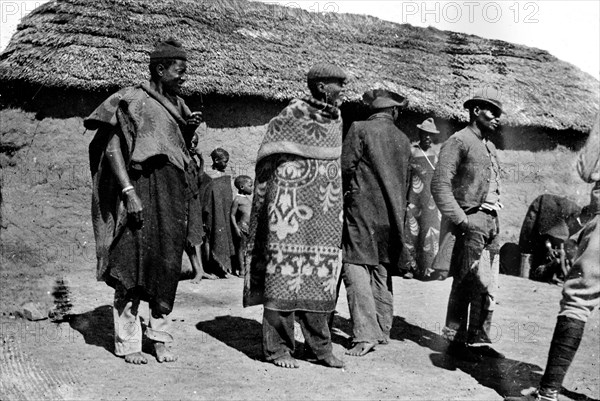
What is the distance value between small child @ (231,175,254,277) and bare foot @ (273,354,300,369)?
4.27 m

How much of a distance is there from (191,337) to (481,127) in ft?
8.67

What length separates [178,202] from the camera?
5.68 meters

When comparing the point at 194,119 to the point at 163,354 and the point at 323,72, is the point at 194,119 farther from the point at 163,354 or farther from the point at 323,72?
the point at 163,354

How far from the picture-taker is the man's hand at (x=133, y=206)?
17.8 feet

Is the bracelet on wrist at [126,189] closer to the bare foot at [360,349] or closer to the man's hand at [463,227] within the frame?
the bare foot at [360,349]

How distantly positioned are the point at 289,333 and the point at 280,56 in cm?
638

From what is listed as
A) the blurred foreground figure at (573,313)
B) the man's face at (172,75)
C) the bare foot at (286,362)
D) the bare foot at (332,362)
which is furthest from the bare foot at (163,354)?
the blurred foreground figure at (573,313)

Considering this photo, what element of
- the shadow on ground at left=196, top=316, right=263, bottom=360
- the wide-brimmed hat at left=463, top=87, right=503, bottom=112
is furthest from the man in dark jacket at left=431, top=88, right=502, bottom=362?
the shadow on ground at left=196, top=316, right=263, bottom=360

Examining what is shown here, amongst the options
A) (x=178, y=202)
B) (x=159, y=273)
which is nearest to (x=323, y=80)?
(x=178, y=202)

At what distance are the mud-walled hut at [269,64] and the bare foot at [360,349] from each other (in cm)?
503

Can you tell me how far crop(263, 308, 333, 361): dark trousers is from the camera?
5645 mm

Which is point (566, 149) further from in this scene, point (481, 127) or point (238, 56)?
point (481, 127)

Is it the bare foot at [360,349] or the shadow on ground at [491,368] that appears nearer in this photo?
the shadow on ground at [491,368]

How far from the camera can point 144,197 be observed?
5.55m
